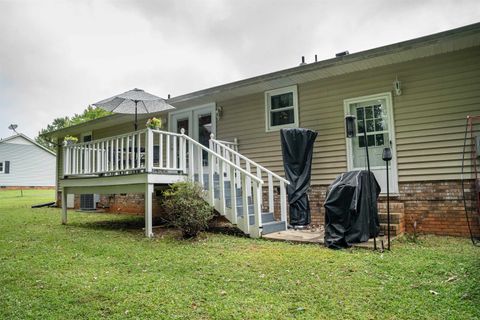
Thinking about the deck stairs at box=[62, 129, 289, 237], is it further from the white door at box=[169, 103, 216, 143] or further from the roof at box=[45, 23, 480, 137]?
the roof at box=[45, 23, 480, 137]

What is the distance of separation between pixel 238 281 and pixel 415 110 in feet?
15.7

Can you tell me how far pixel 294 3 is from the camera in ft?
31.7

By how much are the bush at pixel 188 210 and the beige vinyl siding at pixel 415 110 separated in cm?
253

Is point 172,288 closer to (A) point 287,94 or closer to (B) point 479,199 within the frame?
(B) point 479,199

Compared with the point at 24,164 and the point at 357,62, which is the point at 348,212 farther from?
the point at 24,164

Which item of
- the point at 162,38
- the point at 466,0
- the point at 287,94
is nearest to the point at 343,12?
the point at 466,0

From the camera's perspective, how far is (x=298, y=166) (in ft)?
22.4

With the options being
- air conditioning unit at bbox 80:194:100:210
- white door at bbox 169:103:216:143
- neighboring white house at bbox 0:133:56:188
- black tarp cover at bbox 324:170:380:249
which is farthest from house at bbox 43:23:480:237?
neighboring white house at bbox 0:133:56:188

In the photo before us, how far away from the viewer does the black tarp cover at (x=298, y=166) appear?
263 inches

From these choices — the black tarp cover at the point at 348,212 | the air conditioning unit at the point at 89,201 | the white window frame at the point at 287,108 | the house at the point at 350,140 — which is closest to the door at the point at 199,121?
the house at the point at 350,140

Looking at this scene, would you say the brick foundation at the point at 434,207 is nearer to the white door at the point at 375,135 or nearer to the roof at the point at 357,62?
the white door at the point at 375,135

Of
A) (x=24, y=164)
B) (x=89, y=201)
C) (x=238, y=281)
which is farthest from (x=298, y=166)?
(x=24, y=164)

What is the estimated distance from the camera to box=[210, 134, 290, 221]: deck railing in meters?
6.36

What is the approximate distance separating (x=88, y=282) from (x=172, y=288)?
0.93 m
